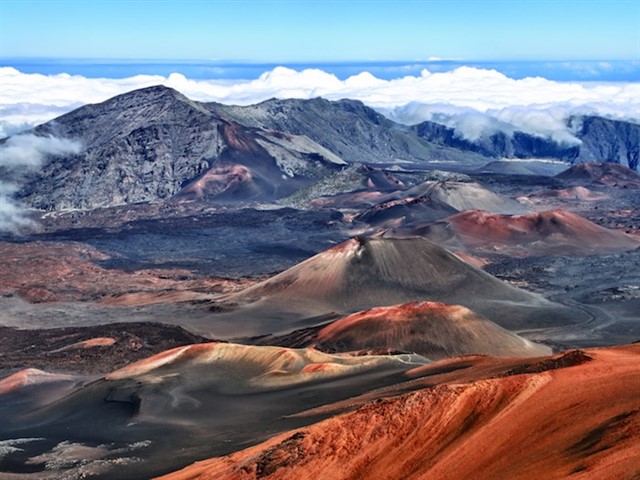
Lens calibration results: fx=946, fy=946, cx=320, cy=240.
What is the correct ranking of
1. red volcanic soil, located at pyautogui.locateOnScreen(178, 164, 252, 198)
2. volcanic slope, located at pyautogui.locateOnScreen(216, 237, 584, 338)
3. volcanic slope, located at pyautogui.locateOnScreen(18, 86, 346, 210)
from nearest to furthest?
volcanic slope, located at pyautogui.locateOnScreen(216, 237, 584, 338), volcanic slope, located at pyautogui.locateOnScreen(18, 86, 346, 210), red volcanic soil, located at pyautogui.locateOnScreen(178, 164, 252, 198)

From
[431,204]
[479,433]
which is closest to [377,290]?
[479,433]

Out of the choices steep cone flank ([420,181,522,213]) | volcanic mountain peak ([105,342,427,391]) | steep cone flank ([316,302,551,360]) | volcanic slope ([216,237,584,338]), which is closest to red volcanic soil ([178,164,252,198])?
steep cone flank ([420,181,522,213])

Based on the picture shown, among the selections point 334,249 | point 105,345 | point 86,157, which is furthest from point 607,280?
point 86,157

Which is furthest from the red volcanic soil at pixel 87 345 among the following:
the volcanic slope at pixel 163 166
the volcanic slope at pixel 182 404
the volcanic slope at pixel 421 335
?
the volcanic slope at pixel 163 166

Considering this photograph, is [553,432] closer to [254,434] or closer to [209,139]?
[254,434]

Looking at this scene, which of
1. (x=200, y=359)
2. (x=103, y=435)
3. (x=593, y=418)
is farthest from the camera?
(x=200, y=359)

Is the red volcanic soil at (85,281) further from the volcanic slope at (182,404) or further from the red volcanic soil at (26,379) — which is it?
the volcanic slope at (182,404)

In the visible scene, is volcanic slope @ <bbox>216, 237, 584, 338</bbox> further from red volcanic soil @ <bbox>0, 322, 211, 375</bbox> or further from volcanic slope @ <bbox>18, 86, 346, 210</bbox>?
volcanic slope @ <bbox>18, 86, 346, 210</bbox>
